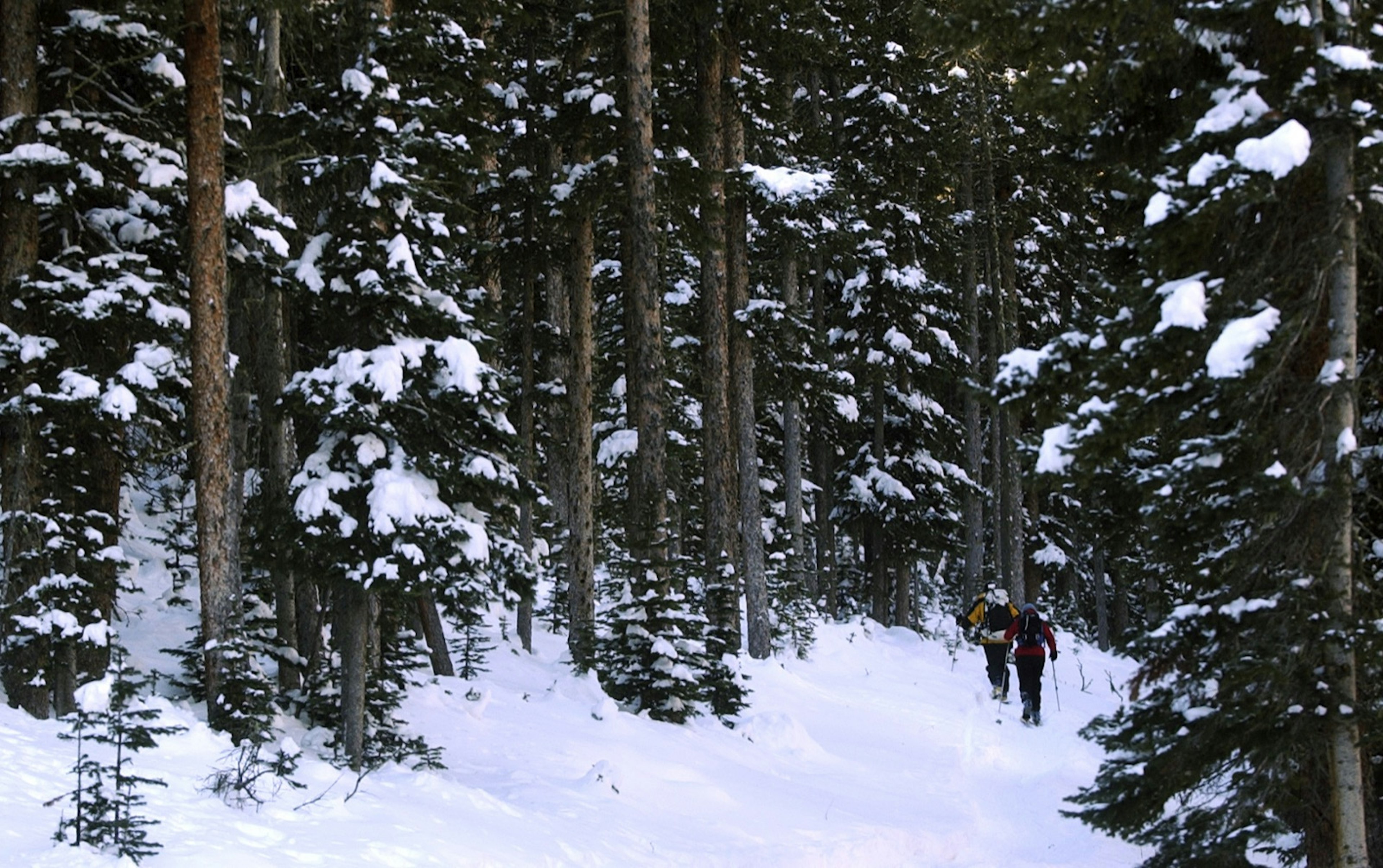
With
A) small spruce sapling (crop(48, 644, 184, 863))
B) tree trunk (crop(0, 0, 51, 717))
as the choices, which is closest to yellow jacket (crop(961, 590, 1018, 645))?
tree trunk (crop(0, 0, 51, 717))

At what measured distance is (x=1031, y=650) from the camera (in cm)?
1788

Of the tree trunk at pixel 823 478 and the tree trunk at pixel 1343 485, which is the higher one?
the tree trunk at pixel 823 478

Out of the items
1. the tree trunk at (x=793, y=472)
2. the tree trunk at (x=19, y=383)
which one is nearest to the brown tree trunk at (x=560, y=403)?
the tree trunk at (x=793, y=472)

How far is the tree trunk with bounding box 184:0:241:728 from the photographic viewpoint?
11.2m

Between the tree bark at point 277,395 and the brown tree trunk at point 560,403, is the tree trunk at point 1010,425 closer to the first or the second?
the brown tree trunk at point 560,403

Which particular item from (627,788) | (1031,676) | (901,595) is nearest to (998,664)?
(1031,676)

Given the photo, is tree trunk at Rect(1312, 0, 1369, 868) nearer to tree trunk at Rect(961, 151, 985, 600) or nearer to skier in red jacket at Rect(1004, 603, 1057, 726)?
skier in red jacket at Rect(1004, 603, 1057, 726)

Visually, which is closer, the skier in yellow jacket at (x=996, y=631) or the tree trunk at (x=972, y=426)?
the skier in yellow jacket at (x=996, y=631)

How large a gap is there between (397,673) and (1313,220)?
1049 centimetres

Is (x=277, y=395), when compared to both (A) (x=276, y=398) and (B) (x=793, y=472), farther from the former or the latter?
(B) (x=793, y=472)

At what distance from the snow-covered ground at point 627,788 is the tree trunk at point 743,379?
3.77 feet

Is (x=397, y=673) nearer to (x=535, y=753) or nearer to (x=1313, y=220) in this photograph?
(x=535, y=753)

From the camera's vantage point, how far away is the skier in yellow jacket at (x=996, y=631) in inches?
786

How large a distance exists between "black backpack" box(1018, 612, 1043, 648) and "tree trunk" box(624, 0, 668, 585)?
6.18m
